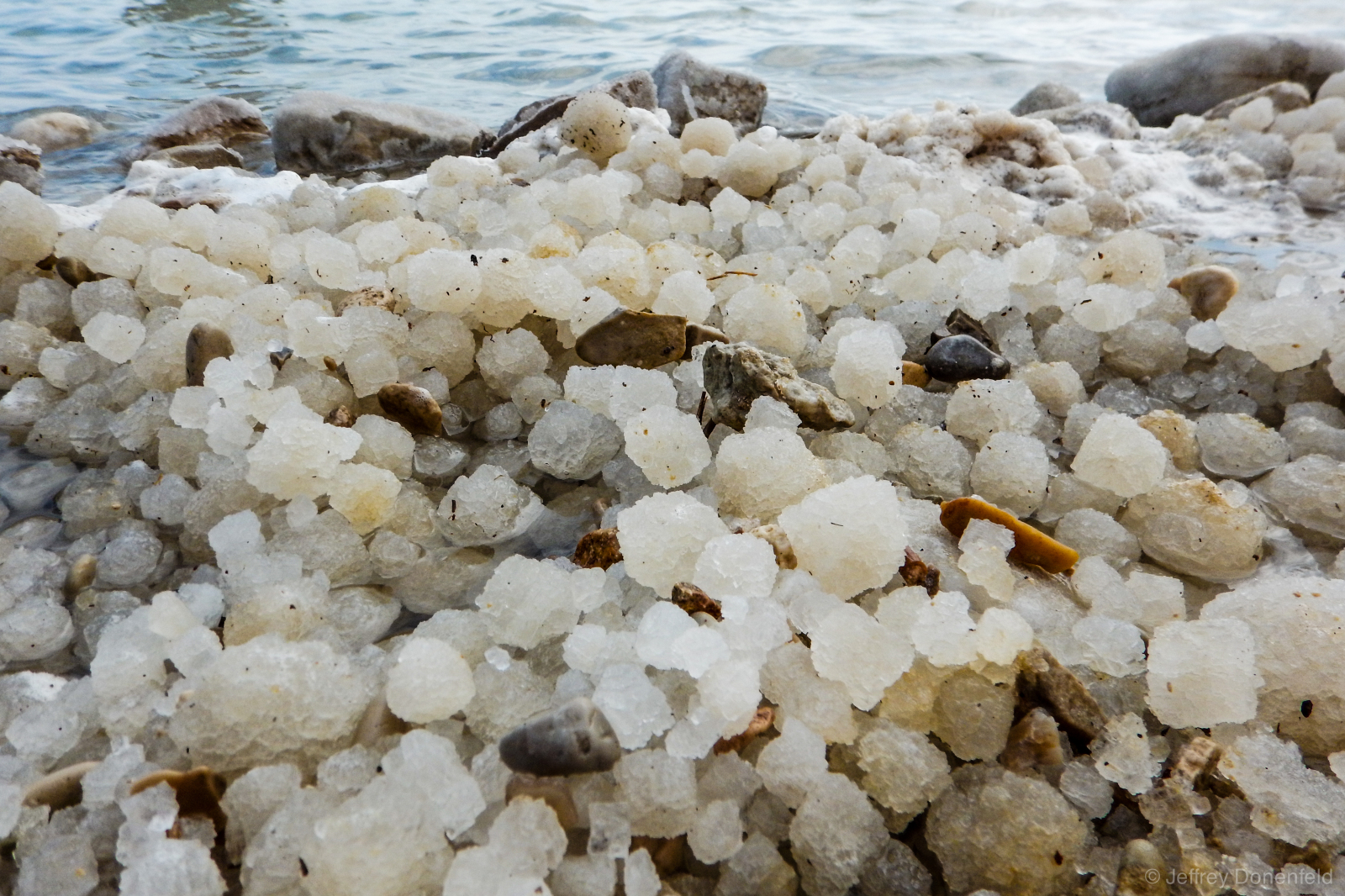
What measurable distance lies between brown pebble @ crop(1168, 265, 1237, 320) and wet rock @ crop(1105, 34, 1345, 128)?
3.62 metres

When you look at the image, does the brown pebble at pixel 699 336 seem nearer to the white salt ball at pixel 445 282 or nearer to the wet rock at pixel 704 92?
the white salt ball at pixel 445 282

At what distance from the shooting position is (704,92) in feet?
13.6

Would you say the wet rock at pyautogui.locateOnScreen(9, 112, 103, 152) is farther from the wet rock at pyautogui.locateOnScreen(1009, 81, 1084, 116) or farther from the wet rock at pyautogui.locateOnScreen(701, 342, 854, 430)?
the wet rock at pyautogui.locateOnScreen(1009, 81, 1084, 116)

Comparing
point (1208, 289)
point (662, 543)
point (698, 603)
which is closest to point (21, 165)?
point (662, 543)

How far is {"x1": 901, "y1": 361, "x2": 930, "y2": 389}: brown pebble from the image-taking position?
1616 millimetres

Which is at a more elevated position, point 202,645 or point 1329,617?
point 1329,617

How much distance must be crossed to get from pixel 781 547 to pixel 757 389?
1.21ft

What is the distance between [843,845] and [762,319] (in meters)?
1.05

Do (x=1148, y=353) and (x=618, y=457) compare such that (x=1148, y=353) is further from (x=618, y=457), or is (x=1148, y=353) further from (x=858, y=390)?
(x=618, y=457)

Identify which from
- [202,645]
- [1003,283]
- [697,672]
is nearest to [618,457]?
[697,672]

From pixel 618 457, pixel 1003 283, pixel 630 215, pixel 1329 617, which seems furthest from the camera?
pixel 630 215

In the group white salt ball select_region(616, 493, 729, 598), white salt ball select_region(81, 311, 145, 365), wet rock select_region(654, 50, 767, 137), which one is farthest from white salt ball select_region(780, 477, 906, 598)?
wet rock select_region(654, 50, 767, 137)

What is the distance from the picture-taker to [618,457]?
4.77 feet

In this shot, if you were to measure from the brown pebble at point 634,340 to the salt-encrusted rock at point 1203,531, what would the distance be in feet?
2.95
